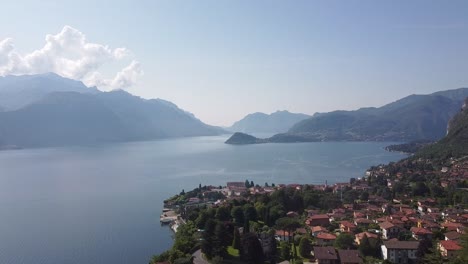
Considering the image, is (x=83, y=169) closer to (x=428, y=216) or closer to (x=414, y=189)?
(x=414, y=189)

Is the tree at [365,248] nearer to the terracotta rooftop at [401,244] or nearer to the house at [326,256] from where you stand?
the terracotta rooftop at [401,244]

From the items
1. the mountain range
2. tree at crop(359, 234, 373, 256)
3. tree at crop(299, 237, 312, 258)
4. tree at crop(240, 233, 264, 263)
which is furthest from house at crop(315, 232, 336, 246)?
the mountain range

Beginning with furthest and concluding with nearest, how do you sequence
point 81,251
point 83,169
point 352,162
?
1. point 352,162
2. point 83,169
3. point 81,251

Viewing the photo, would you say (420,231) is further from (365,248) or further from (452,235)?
(365,248)

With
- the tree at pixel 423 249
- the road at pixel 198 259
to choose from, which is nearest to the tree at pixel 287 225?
the road at pixel 198 259

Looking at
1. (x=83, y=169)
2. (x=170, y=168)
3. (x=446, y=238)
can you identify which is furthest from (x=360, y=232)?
(x=83, y=169)

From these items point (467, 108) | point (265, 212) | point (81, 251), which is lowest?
point (81, 251)
